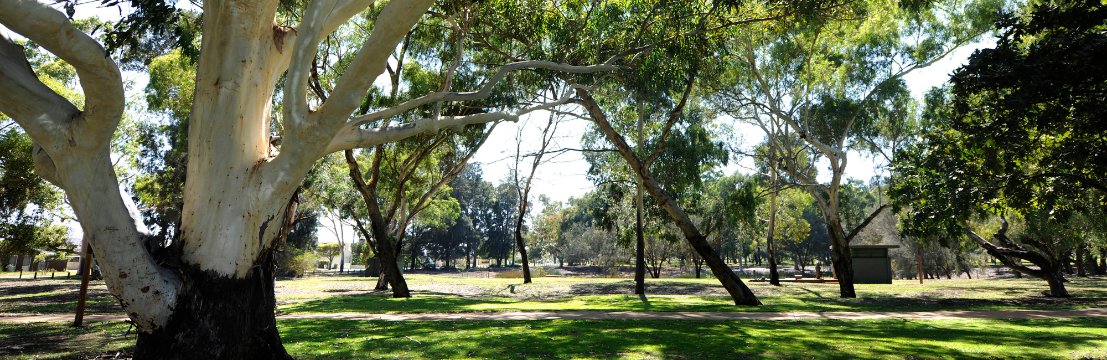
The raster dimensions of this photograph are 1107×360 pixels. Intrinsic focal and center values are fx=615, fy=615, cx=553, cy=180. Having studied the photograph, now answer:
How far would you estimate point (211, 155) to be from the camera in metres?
5.75

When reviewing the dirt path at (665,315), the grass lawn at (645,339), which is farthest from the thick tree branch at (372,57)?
the dirt path at (665,315)

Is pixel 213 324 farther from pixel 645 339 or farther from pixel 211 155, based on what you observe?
pixel 645 339

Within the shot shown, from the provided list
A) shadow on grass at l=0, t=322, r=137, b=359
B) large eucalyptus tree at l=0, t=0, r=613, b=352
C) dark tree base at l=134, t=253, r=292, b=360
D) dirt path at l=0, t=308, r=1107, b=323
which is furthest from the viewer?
dirt path at l=0, t=308, r=1107, b=323

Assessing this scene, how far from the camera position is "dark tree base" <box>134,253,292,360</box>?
5344mm

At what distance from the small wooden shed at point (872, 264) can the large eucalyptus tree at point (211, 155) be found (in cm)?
3117

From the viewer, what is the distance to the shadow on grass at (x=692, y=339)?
7387 millimetres

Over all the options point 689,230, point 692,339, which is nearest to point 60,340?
point 692,339

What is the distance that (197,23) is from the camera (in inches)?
502

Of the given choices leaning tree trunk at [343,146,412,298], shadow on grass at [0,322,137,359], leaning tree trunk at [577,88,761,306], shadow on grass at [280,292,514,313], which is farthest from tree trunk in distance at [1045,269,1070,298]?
shadow on grass at [0,322,137,359]

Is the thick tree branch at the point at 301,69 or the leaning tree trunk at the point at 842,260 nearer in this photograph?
the thick tree branch at the point at 301,69

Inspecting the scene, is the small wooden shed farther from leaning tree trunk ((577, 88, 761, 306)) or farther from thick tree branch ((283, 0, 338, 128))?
thick tree branch ((283, 0, 338, 128))

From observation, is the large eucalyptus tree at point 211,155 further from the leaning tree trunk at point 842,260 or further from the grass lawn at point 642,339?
the leaning tree trunk at point 842,260

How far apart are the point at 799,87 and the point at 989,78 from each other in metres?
18.1

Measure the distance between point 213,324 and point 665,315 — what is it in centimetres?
Answer: 942
